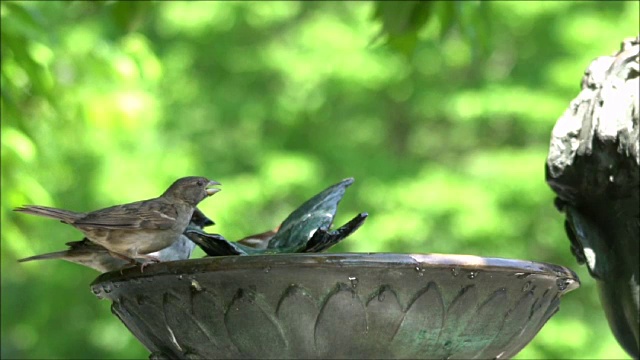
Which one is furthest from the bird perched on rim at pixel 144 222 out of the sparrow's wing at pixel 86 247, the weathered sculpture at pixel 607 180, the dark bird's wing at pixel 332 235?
the weathered sculpture at pixel 607 180

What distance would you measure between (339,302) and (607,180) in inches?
54.3

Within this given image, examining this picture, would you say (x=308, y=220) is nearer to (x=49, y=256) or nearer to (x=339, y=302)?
(x=339, y=302)

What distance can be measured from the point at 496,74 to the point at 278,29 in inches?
121

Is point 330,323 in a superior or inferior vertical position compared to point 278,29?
inferior

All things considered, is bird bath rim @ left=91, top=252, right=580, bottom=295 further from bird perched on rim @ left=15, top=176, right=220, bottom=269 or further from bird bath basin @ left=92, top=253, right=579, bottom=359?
bird perched on rim @ left=15, top=176, right=220, bottom=269

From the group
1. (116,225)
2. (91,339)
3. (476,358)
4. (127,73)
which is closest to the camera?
(476,358)

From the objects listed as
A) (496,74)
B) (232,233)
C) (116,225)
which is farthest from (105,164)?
(116,225)

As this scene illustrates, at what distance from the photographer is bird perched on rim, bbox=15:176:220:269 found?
3361mm

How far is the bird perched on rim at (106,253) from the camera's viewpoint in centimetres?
363

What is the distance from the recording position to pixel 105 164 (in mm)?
12766

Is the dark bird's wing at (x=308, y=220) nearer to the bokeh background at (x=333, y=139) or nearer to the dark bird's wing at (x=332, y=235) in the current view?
the dark bird's wing at (x=332, y=235)

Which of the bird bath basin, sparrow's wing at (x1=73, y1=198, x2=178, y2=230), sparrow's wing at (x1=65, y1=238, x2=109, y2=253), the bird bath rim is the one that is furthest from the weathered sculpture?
sparrow's wing at (x1=65, y1=238, x2=109, y2=253)

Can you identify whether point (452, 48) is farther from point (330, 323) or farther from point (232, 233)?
point (330, 323)

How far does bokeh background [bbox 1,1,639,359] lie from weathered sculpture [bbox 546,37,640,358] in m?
7.36
